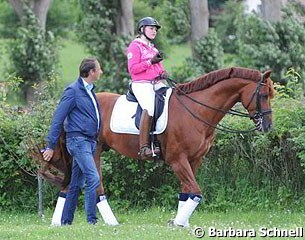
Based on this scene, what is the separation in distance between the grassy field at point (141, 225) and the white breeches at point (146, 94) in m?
1.58

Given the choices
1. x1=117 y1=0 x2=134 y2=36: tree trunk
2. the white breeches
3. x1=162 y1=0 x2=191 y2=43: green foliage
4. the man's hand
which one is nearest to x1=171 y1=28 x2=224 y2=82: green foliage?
x1=162 y1=0 x2=191 y2=43: green foliage

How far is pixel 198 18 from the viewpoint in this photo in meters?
25.3

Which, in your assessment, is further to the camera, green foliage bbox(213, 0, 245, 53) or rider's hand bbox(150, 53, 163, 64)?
green foliage bbox(213, 0, 245, 53)

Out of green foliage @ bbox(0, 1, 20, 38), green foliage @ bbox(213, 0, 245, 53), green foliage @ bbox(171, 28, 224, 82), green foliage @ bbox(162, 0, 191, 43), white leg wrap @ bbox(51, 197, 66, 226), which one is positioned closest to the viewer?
white leg wrap @ bbox(51, 197, 66, 226)

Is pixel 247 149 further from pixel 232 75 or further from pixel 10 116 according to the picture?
pixel 10 116

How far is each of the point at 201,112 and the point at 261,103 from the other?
33.8 inches

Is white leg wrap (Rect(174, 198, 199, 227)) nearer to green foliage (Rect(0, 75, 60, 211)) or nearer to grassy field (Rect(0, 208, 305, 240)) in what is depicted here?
grassy field (Rect(0, 208, 305, 240))

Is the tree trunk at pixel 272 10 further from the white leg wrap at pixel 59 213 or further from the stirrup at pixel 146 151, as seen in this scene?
the white leg wrap at pixel 59 213

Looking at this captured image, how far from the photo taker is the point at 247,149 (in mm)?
13367

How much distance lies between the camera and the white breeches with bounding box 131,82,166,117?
11.8m

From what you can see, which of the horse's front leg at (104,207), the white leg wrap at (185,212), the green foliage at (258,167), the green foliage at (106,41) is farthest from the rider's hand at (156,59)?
the green foliage at (106,41)

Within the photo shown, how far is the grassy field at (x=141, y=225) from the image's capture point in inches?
384

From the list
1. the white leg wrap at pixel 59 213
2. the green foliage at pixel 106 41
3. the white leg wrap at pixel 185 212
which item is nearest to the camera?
the white leg wrap at pixel 185 212

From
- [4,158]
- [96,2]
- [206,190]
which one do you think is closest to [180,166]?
[206,190]
